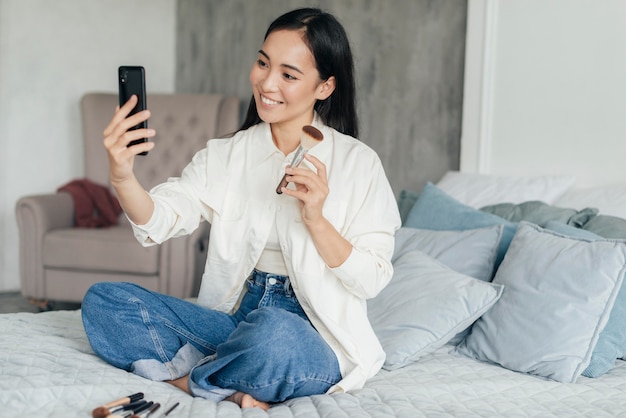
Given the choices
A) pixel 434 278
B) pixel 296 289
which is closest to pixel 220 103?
pixel 434 278

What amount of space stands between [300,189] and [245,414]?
486 millimetres

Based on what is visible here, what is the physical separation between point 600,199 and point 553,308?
2.23 feet

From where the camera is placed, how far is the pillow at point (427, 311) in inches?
85.4

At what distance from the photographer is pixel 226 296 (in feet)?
6.66

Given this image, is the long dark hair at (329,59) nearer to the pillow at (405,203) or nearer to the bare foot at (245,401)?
the bare foot at (245,401)

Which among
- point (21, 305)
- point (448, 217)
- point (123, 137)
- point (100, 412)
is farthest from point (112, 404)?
point (21, 305)

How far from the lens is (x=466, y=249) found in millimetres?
2467

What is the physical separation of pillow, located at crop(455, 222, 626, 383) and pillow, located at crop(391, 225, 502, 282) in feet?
0.56

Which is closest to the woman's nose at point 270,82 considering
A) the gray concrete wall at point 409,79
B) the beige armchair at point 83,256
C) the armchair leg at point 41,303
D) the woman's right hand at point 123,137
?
the woman's right hand at point 123,137

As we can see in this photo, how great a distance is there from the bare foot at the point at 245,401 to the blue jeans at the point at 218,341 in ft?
0.04

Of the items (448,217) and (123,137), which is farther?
(448,217)

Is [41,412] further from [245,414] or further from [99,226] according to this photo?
[99,226]

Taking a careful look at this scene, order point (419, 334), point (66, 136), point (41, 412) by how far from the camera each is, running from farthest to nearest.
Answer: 1. point (66, 136)
2. point (419, 334)
3. point (41, 412)

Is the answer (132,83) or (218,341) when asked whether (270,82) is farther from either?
(218,341)
